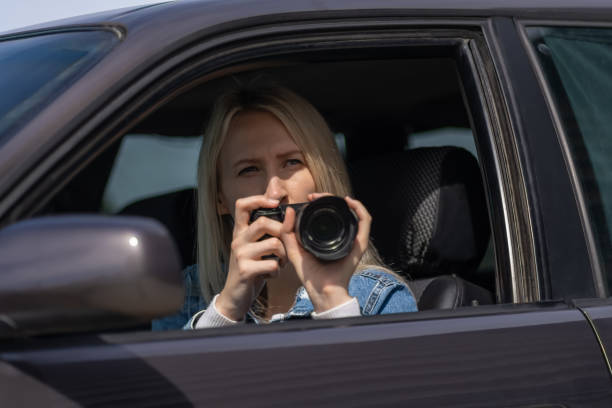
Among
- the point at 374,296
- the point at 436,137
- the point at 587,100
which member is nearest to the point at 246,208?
the point at 374,296

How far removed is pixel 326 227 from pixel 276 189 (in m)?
0.48

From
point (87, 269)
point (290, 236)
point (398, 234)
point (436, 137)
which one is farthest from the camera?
point (436, 137)

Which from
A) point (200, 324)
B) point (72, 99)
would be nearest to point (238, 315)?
point (200, 324)

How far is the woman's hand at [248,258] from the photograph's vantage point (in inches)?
65.9

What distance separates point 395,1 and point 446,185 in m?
0.53

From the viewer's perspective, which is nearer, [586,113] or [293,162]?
[586,113]

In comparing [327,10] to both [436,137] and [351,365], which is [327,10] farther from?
[436,137]

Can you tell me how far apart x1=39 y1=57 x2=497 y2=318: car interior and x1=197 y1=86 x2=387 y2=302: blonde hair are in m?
0.08

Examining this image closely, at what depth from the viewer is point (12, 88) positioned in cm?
149

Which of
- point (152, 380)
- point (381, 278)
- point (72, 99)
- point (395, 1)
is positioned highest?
point (395, 1)

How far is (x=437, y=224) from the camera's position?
2053mm

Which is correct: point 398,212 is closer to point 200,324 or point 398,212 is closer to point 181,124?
point 200,324

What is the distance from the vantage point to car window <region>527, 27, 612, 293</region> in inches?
66.3

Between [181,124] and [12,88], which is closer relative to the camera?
[12,88]
